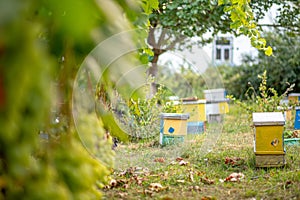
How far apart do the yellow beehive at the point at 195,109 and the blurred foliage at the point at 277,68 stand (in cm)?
392

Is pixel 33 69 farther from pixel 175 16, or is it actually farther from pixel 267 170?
pixel 175 16

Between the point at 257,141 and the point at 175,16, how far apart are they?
3557mm

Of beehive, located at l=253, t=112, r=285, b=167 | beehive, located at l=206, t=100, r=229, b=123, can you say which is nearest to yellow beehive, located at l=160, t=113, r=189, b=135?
beehive, located at l=253, t=112, r=285, b=167

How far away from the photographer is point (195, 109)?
6.12 m

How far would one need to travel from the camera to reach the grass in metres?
2.86

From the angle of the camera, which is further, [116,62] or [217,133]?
[217,133]

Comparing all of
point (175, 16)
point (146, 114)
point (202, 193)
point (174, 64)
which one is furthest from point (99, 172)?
point (174, 64)

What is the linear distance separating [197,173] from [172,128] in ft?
4.46

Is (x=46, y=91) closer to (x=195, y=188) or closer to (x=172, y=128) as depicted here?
(x=195, y=188)

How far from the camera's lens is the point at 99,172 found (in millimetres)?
1514

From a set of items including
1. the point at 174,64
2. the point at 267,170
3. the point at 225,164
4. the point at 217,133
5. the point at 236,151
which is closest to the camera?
the point at 267,170

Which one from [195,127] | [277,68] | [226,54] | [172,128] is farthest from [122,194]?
[226,54]

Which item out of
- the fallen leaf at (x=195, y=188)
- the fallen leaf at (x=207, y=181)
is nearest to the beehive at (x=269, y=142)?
the fallen leaf at (x=207, y=181)

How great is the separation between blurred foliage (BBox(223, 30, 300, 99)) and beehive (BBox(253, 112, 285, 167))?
6.14 meters
